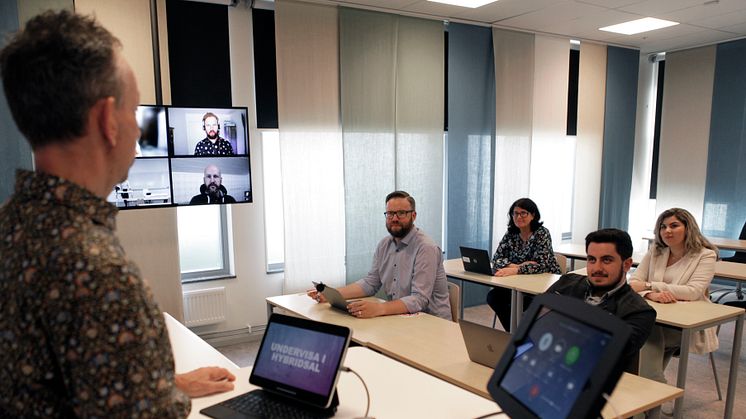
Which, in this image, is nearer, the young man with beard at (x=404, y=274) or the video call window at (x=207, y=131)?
the young man with beard at (x=404, y=274)

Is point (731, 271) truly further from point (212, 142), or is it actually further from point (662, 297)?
point (212, 142)

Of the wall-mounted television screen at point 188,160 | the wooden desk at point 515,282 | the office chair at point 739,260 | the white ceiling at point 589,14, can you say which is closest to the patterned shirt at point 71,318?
the wall-mounted television screen at point 188,160

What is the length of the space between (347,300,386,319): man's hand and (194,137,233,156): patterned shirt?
1790 millimetres

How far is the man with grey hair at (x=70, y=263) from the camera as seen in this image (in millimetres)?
733

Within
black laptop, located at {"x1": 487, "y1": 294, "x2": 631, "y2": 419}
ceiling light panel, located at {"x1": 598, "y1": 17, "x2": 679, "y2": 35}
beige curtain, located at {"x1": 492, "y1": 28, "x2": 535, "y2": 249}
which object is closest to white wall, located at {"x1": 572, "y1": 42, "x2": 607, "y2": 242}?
ceiling light panel, located at {"x1": 598, "y1": 17, "x2": 679, "y2": 35}

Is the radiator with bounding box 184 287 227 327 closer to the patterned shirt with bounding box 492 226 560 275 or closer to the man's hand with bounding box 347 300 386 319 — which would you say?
the man's hand with bounding box 347 300 386 319

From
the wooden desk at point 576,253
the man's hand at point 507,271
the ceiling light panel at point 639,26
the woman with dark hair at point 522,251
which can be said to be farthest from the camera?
the ceiling light panel at point 639,26

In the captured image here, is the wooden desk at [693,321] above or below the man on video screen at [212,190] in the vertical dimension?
below

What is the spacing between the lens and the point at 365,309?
2.80m

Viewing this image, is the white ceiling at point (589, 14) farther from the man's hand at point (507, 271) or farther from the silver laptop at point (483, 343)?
the silver laptop at point (483, 343)

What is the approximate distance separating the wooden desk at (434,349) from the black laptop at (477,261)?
1322 mm

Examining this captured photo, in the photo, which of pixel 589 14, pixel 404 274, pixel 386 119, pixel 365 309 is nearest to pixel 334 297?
pixel 365 309

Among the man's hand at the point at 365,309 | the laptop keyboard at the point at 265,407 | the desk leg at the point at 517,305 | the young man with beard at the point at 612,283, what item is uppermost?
the young man with beard at the point at 612,283

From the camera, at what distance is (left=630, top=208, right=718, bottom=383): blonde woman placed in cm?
301
